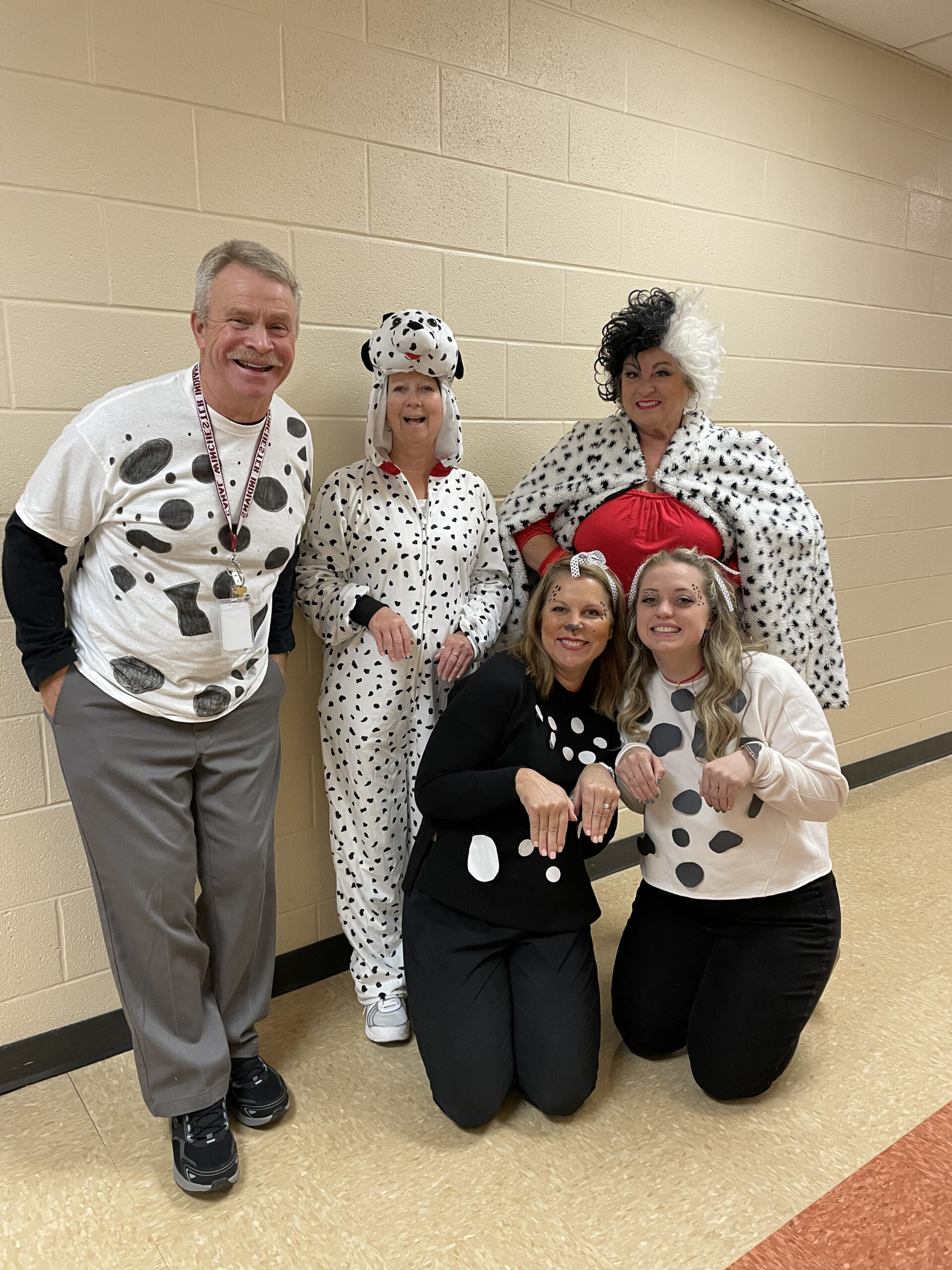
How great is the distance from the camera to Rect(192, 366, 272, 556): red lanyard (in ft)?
5.78

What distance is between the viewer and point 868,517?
3.79 m

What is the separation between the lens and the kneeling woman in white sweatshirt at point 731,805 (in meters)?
2.02

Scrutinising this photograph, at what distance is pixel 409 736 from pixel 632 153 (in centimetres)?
188

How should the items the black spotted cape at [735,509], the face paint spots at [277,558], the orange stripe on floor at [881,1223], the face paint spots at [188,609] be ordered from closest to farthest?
the orange stripe on floor at [881,1223], the face paint spots at [188,609], the face paint spots at [277,558], the black spotted cape at [735,509]

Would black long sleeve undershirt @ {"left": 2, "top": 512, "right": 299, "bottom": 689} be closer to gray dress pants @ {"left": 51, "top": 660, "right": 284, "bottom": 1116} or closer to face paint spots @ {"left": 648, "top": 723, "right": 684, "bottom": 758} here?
gray dress pants @ {"left": 51, "top": 660, "right": 284, "bottom": 1116}

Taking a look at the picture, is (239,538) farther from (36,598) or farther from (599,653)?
(599,653)

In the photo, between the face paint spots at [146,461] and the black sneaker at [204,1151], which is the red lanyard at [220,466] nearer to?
the face paint spots at [146,461]

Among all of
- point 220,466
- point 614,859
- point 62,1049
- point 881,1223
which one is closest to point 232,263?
point 220,466

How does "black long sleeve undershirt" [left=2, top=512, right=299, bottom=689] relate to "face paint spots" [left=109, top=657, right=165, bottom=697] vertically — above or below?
above

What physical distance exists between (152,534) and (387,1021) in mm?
1313

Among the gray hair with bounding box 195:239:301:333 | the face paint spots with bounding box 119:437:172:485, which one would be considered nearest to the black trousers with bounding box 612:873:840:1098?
the face paint spots with bounding box 119:437:172:485

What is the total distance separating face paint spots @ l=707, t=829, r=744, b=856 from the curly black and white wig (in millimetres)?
1091

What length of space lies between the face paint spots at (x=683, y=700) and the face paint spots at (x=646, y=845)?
1.02 ft

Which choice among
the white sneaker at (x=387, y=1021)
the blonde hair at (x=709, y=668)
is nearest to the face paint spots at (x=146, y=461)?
the blonde hair at (x=709, y=668)
